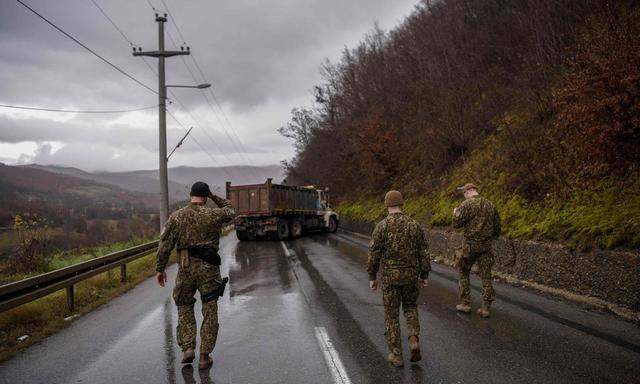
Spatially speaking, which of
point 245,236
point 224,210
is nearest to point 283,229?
point 245,236

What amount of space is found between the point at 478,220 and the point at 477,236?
25 cm

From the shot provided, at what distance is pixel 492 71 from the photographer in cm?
2041

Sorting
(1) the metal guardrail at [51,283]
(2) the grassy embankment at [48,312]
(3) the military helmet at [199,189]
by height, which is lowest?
(2) the grassy embankment at [48,312]

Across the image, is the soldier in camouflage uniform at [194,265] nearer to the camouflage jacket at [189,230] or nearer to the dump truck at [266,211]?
A: the camouflage jacket at [189,230]

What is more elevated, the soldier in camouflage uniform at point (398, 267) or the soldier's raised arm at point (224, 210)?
the soldier's raised arm at point (224, 210)

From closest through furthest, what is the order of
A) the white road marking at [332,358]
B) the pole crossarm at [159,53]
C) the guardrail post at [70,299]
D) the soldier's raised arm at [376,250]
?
the white road marking at [332,358] → the soldier's raised arm at [376,250] → the guardrail post at [70,299] → the pole crossarm at [159,53]

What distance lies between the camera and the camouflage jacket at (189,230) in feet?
16.8

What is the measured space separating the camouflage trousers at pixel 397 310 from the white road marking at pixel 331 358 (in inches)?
24.7

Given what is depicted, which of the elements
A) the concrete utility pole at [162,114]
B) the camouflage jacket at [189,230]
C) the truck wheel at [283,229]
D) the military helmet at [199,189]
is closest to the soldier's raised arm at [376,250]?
the camouflage jacket at [189,230]

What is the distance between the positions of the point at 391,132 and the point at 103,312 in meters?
23.2

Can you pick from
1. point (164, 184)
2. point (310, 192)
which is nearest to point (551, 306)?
point (164, 184)

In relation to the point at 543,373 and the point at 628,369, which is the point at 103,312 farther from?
the point at 628,369

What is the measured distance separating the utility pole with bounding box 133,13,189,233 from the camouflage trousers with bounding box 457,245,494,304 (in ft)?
42.2

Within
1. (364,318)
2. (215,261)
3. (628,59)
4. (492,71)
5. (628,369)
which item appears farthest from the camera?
(492,71)
